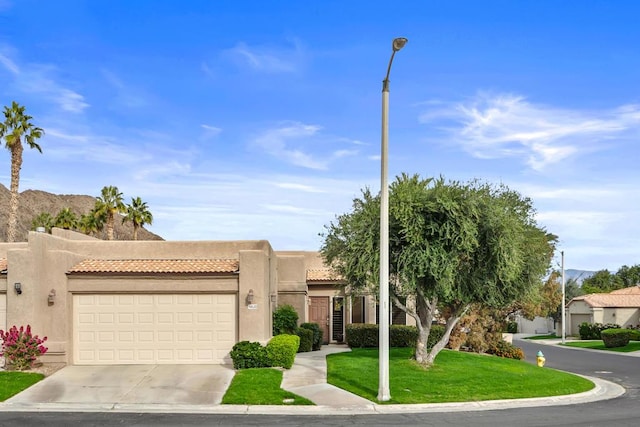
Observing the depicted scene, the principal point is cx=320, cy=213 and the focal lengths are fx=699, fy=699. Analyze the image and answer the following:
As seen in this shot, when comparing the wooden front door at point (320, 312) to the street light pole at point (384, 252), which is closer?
the street light pole at point (384, 252)

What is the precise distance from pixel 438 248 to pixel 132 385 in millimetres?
10526

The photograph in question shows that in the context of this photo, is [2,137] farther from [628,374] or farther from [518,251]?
[628,374]

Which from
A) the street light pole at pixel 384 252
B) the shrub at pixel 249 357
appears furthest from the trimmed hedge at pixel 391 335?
the street light pole at pixel 384 252

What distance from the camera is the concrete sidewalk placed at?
18250 mm

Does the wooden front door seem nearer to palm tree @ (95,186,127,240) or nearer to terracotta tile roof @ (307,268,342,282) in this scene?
terracotta tile roof @ (307,268,342,282)

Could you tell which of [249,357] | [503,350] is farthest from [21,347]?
[503,350]

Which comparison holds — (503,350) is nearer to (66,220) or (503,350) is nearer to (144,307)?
(144,307)

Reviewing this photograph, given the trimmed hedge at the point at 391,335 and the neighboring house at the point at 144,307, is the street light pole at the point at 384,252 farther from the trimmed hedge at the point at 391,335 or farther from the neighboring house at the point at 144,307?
the trimmed hedge at the point at 391,335

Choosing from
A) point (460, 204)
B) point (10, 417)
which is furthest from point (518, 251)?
point (10, 417)

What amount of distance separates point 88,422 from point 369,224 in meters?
11.2

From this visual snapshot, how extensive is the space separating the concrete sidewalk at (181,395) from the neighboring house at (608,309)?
43.7 meters

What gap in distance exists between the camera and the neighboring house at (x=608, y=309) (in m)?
64.2

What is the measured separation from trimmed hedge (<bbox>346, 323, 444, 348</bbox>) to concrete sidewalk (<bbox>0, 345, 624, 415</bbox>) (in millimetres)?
7686

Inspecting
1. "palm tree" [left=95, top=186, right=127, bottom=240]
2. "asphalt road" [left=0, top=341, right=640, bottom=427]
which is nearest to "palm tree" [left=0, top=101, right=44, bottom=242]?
"palm tree" [left=95, top=186, right=127, bottom=240]
